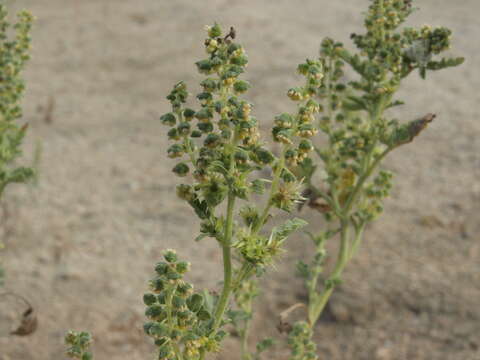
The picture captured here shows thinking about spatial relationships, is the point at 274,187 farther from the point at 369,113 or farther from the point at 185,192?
the point at 369,113

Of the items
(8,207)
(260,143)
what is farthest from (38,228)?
(260,143)

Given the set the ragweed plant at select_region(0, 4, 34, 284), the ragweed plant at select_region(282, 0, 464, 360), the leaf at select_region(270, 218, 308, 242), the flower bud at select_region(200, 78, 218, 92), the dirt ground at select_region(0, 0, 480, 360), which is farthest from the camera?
the dirt ground at select_region(0, 0, 480, 360)

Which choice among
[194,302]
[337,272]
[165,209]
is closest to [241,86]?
[194,302]

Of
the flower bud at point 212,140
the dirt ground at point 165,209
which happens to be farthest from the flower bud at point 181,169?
the dirt ground at point 165,209

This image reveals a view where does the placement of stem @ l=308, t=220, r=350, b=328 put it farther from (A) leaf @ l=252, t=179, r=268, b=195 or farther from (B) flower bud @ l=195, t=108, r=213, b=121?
(B) flower bud @ l=195, t=108, r=213, b=121

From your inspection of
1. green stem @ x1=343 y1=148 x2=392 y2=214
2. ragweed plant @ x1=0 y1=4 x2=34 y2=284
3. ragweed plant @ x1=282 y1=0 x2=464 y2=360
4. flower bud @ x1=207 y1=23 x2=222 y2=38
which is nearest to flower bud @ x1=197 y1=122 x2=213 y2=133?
flower bud @ x1=207 y1=23 x2=222 y2=38

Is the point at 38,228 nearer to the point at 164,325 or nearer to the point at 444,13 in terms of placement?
the point at 164,325

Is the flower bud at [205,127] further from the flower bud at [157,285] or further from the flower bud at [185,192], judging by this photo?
the flower bud at [157,285]
